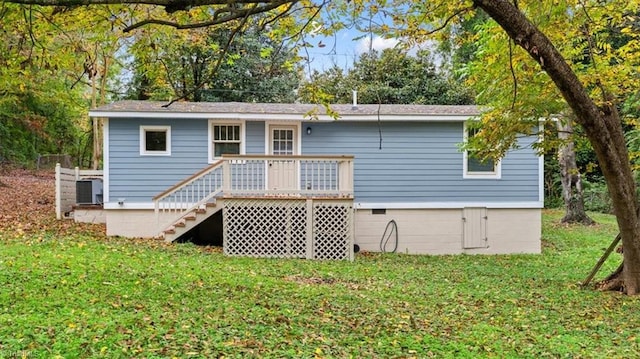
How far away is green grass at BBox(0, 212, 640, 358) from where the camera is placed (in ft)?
12.9

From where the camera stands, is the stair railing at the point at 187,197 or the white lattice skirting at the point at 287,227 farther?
the stair railing at the point at 187,197

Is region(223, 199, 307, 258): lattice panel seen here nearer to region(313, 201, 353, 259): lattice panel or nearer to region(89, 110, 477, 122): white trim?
region(313, 201, 353, 259): lattice panel

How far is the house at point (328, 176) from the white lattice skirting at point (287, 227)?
0.10ft

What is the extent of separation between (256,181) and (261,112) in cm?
162

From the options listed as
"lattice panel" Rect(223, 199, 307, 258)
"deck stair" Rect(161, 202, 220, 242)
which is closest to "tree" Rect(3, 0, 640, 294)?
"lattice panel" Rect(223, 199, 307, 258)

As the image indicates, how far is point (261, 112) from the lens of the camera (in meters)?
11.2

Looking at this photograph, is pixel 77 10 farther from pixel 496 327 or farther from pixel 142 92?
pixel 142 92

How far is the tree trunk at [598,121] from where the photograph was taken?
4.94 metres

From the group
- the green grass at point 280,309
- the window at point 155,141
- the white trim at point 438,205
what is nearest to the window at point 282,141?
the white trim at point 438,205

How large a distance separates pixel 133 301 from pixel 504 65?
6.20m

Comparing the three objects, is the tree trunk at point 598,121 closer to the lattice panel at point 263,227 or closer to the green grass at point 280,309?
the green grass at point 280,309

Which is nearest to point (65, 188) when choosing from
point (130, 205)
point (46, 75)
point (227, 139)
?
point (130, 205)

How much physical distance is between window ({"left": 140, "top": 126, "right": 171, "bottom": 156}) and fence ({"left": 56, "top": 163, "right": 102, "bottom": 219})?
241cm

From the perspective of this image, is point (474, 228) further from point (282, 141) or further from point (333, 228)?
point (282, 141)
